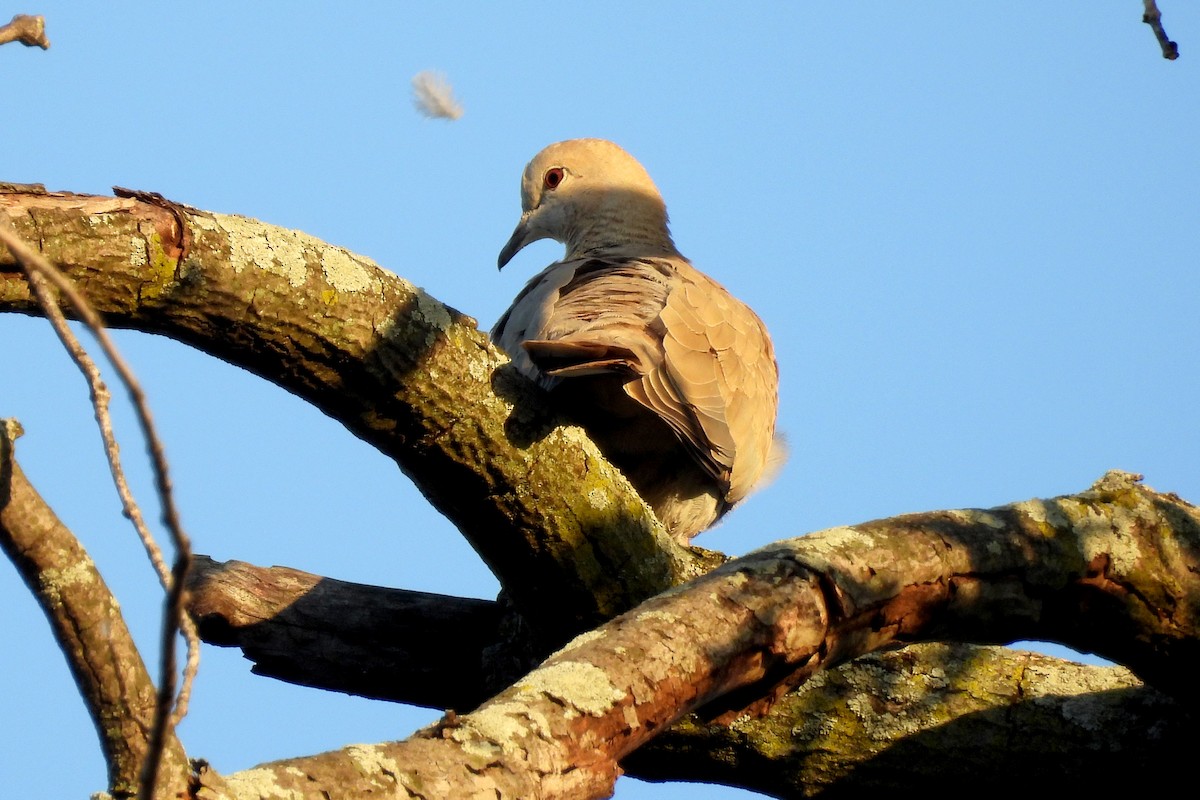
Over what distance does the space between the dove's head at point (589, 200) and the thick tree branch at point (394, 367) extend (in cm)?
302

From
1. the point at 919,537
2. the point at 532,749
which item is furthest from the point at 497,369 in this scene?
the point at 532,749

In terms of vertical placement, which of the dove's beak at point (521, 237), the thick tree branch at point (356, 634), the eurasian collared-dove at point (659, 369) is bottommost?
the thick tree branch at point (356, 634)

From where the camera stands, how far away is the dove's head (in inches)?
246

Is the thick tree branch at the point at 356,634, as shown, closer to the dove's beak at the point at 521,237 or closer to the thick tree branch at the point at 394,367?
the thick tree branch at the point at 394,367

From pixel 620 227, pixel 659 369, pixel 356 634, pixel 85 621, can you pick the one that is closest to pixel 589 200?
pixel 620 227

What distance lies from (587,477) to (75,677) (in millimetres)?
1483

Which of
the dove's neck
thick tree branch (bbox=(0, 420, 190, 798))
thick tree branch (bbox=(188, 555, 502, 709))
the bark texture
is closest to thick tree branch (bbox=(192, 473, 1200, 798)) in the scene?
the bark texture

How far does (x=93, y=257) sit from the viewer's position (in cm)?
255

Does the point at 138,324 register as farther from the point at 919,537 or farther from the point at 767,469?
the point at 767,469

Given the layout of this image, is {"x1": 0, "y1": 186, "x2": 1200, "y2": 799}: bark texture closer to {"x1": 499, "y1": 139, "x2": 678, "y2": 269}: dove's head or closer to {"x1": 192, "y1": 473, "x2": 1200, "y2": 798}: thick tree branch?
{"x1": 192, "y1": 473, "x2": 1200, "y2": 798}: thick tree branch

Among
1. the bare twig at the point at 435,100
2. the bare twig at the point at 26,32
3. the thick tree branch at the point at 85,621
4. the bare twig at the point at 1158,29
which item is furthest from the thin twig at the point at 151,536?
the bare twig at the point at 435,100

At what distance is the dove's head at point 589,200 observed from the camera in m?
6.24

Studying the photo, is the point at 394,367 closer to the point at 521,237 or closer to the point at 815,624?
the point at 815,624

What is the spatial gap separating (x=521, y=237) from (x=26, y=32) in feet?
15.3
